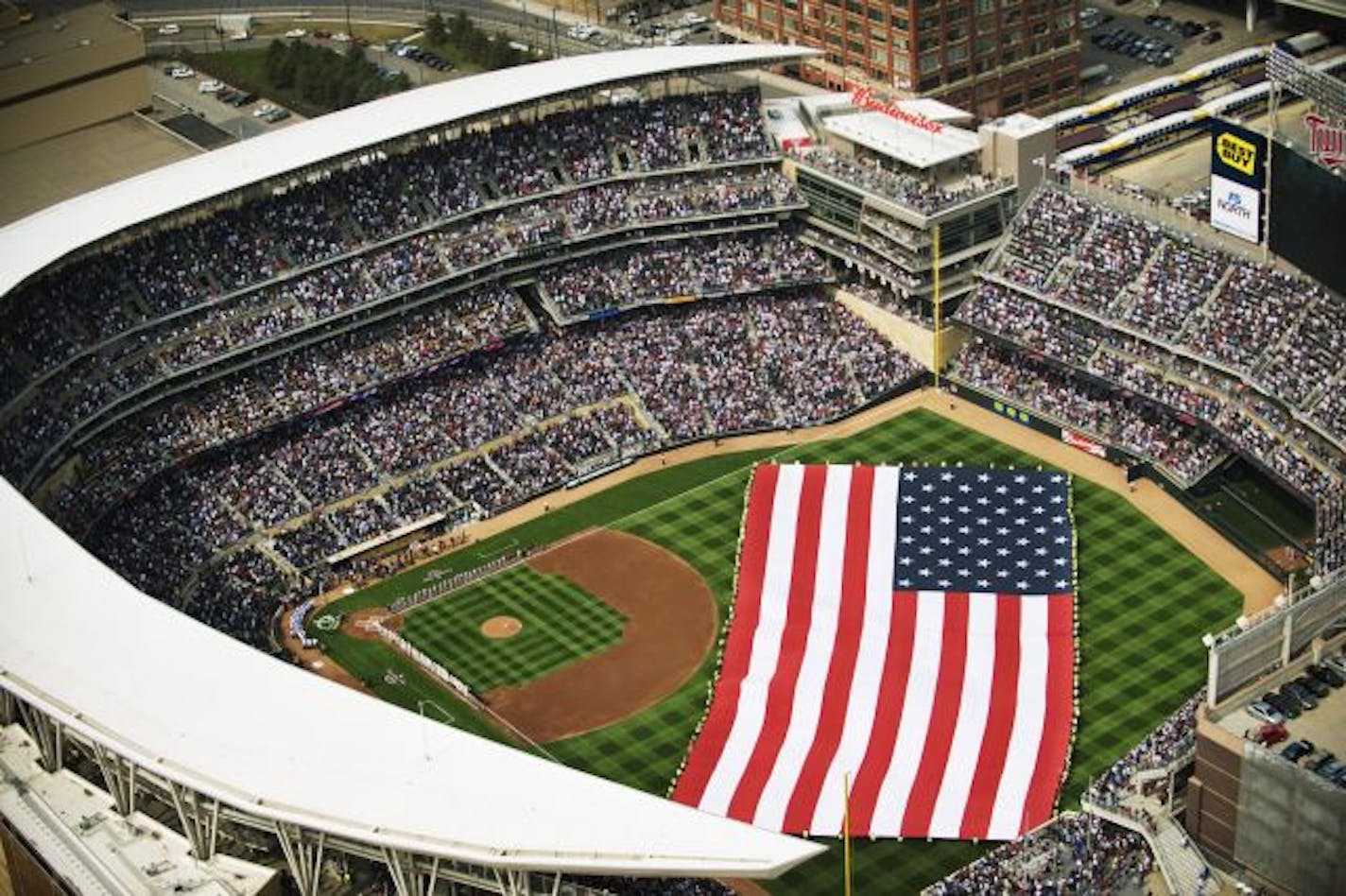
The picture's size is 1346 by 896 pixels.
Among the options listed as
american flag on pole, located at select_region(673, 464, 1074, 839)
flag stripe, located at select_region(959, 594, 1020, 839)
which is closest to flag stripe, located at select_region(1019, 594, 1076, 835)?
american flag on pole, located at select_region(673, 464, 1074, 839)

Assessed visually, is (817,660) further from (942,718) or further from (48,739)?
(48,739)

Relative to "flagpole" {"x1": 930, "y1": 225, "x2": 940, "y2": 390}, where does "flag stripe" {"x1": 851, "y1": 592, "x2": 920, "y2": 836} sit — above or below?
below

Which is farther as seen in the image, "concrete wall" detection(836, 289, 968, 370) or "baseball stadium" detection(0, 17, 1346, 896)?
"concrete wall" detection(836, 289, 968, 370)

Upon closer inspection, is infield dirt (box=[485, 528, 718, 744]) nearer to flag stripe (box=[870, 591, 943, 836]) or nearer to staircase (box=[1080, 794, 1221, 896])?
flag stripe (box=[870, 591, 943, 836])

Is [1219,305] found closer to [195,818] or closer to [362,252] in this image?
[362,252]

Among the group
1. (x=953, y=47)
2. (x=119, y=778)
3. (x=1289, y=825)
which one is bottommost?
(x=1289, y=825)

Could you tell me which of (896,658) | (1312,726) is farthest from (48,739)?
(1312,726)

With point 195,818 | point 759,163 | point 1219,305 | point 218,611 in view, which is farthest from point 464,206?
point 195,818
